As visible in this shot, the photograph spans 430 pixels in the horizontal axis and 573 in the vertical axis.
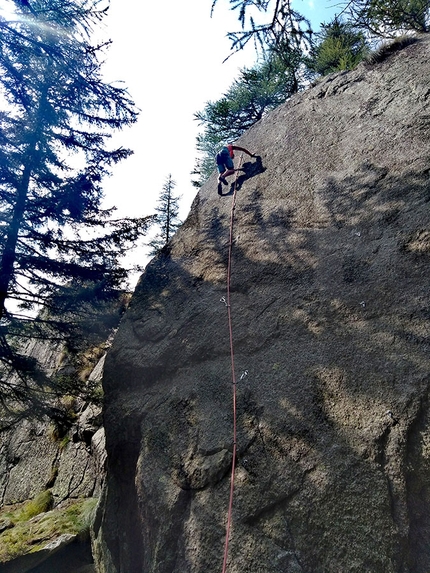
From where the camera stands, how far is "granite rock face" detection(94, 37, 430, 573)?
3.27 m

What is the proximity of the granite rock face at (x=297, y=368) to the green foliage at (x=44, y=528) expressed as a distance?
3.29m

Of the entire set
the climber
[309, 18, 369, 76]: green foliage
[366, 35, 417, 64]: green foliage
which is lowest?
the climber

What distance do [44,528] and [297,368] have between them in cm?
729

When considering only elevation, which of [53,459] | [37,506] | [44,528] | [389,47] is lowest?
[44,528]

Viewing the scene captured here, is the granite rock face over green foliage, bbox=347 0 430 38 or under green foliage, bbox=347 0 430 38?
under

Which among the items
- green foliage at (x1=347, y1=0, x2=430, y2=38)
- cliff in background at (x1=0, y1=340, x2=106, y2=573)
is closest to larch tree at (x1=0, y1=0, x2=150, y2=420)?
cliff in background at (x1=0, y1=340, x2=106, y2=573)

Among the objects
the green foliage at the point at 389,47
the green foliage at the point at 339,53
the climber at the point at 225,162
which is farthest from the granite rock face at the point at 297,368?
the green foliage at the point at 339,53

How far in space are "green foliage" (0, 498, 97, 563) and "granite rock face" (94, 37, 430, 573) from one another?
329cm

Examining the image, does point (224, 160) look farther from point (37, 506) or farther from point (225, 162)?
point (37, 506)

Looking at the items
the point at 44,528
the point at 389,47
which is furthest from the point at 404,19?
the point at 44,528

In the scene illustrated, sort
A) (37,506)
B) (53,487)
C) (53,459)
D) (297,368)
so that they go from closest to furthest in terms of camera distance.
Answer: (297,368), (37,506), (53,487), (53,459)

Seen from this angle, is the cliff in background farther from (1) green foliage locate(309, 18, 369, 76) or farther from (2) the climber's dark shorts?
(1) green foliage locate(309, 18, 369, 76)

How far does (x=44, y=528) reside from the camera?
8000 mm

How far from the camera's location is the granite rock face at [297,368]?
327 centimetres
